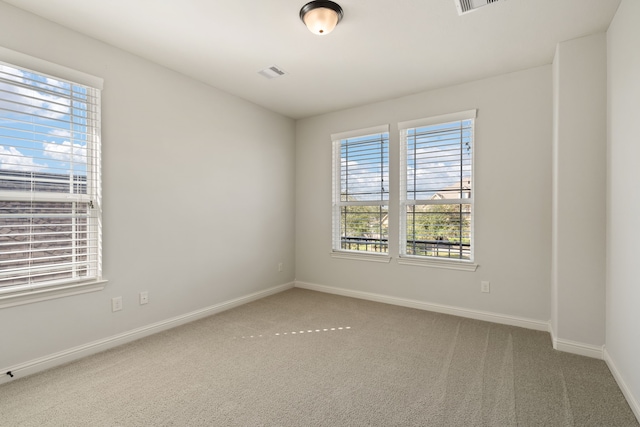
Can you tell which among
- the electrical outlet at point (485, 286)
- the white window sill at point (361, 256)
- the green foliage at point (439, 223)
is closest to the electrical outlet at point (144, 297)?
the white window sill at point (361, 256)

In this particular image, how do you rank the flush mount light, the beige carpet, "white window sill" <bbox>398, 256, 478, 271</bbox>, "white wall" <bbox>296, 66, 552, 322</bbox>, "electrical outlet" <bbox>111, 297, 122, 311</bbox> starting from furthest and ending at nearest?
"white window sill" <bbox>398, 256, 478, 271</bbox>
"white wall" <bbox>296, 66, 552, 322</bbox>
"electrical outlet" <bbox>111, 297, 122, 311</bbox>
the flush mount light
the beige carpet

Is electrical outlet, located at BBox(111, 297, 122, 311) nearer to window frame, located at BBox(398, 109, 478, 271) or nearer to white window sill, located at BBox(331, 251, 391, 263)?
white window sill, located at BBox(331, 251, 391, 263)

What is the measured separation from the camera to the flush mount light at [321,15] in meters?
2.07

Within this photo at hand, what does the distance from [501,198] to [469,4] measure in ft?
6.20

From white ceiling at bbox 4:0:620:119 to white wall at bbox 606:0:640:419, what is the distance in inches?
13.0

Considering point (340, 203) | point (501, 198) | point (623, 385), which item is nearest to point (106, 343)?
point (340, 203)

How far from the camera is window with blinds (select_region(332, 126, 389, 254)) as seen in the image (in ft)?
13.1

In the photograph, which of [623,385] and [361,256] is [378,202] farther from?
[623,385]

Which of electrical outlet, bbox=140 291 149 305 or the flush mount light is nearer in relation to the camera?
the flush mount light

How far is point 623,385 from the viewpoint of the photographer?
1.97 metres

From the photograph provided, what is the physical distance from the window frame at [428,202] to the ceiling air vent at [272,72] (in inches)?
61.4

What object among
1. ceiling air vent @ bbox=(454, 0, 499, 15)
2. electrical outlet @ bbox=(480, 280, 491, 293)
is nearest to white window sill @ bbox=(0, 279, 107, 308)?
ceiling air vent @ bbox=(454, 0, 499, 15)

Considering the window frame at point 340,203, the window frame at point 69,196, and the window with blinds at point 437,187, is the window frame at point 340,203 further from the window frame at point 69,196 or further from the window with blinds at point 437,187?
the window frame at point 69,196

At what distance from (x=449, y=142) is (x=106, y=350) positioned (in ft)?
12.9
